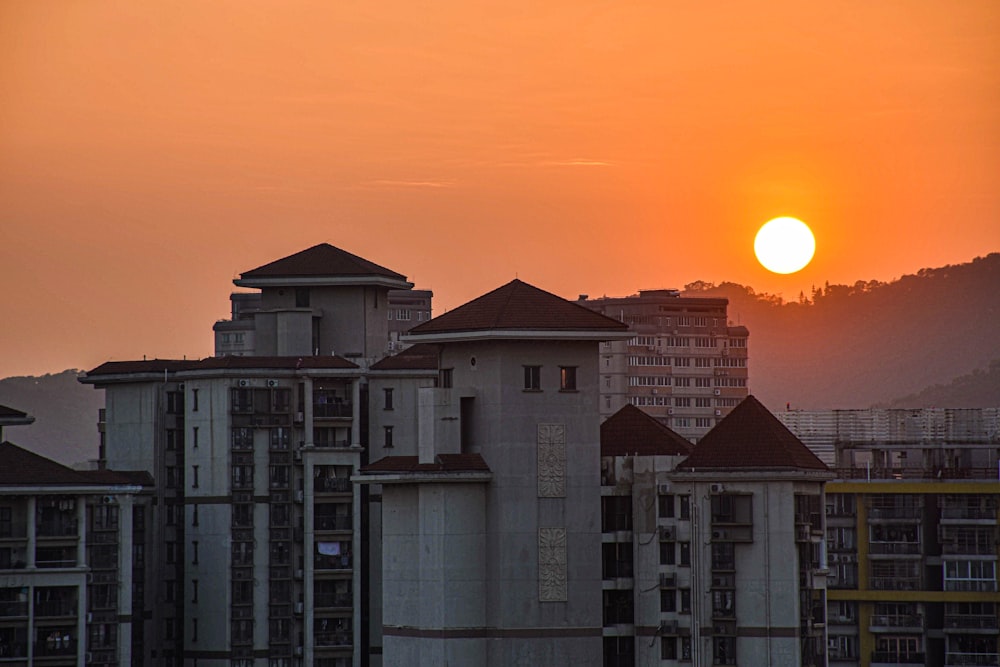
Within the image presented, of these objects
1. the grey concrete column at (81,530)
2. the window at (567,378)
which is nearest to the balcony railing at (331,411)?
the grey concrete column at (81,530)

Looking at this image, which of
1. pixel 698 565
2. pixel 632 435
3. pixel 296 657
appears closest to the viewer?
pixel 698 565

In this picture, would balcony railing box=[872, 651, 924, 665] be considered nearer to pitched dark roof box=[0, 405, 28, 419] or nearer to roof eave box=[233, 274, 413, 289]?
roof eave box=[233, 274, 413, 289]

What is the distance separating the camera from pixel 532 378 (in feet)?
335

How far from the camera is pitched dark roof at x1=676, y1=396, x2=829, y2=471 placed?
100875mm

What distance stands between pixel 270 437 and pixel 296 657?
11878 mm

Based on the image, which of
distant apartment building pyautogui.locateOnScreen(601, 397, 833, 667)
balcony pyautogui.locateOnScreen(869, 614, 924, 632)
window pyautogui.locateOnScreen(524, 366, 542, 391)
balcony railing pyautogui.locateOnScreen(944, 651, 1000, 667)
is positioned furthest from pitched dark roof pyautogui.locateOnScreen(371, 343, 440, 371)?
balcony railing pyautogui.locateOnScreen(944, 651, 1000, 667)

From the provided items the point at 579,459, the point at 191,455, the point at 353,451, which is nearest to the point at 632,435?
the point at 579,459

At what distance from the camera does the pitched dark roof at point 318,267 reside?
134 m

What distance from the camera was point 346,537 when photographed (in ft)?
402

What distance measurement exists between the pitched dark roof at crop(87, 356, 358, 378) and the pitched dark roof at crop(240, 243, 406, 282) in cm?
852

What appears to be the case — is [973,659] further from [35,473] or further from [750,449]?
[35,473]

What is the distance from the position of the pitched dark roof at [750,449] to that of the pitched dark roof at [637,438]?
13.0 ft

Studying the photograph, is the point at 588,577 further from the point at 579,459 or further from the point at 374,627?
the point at 374,627

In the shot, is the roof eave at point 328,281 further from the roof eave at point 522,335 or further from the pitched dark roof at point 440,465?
the pitched dark roof at point 440,465
